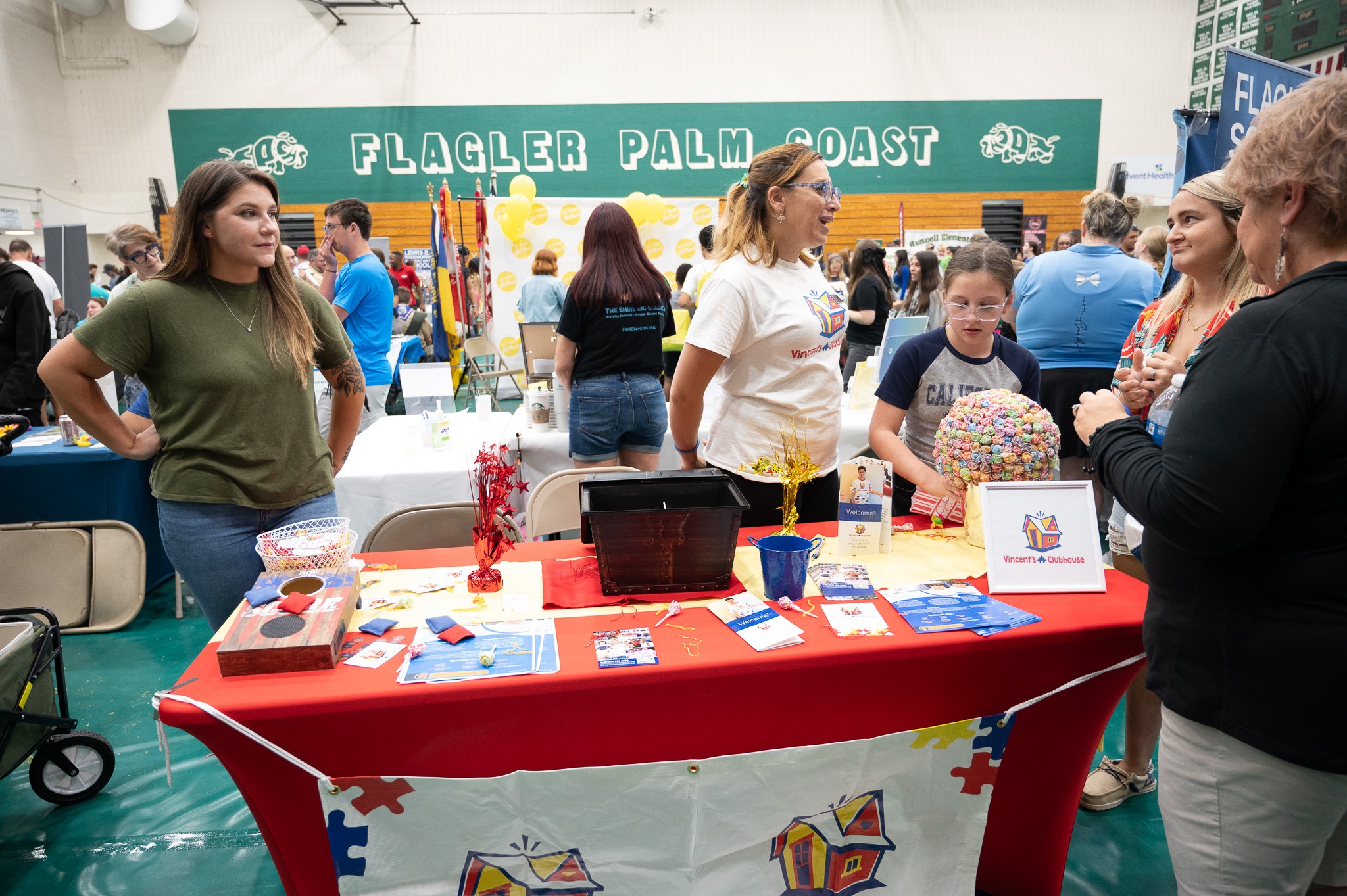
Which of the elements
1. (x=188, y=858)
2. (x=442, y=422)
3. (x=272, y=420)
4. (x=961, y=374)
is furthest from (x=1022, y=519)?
(x=442, y=422)

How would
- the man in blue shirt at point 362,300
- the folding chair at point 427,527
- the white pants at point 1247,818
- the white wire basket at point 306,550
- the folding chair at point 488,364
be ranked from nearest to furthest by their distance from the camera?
the white pants at point 1247,818 → the white wire basket at point 306,550 → the folding chair at point 427,527 → the man in blue shirt at point 362,300 → the folding chair at point 488,364

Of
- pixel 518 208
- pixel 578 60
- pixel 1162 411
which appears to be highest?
pixel 578 60

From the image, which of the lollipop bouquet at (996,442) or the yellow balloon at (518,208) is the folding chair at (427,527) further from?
the yellow balloon at (518,208)

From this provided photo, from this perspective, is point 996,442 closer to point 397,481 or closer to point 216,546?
point 216,546

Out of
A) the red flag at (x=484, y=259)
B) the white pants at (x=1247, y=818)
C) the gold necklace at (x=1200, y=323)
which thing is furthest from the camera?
the red flag at (x=484, y=259)

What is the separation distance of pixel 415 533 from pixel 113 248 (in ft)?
9.24

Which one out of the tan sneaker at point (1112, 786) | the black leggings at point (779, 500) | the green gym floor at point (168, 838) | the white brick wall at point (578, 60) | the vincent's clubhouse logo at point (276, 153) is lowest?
the green gym floor at point (168, 838)

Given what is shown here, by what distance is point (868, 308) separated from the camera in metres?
5.92

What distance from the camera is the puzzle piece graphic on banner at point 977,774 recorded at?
1.51m

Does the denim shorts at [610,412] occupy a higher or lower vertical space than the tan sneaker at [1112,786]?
higher

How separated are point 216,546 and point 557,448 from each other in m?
1.78

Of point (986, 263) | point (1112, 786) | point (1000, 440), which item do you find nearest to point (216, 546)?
point (1000, 440)

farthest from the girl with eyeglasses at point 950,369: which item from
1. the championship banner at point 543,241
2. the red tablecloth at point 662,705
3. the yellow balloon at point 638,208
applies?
the yellow balloon at point 638,208

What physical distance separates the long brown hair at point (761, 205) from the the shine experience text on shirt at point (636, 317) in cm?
102
